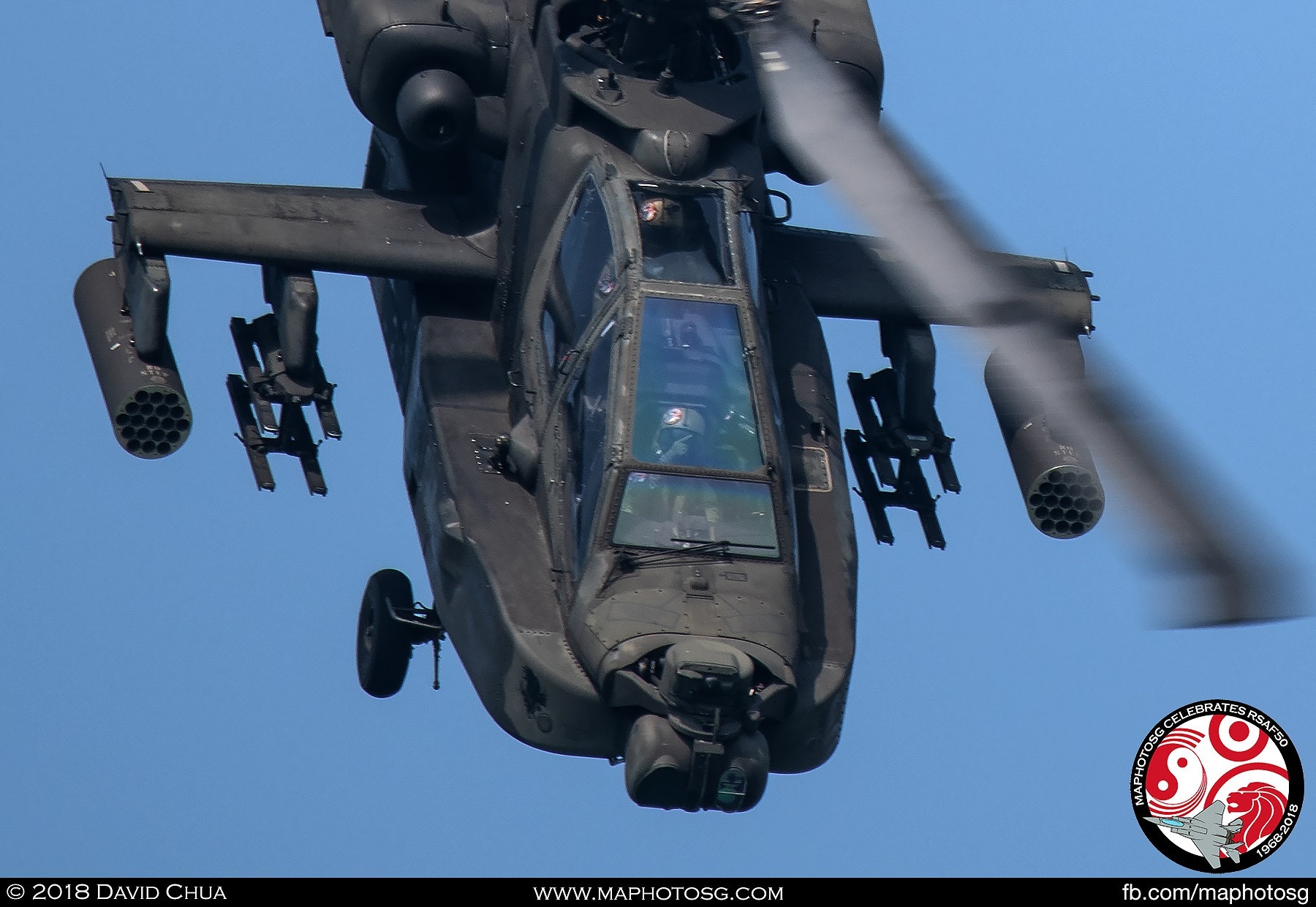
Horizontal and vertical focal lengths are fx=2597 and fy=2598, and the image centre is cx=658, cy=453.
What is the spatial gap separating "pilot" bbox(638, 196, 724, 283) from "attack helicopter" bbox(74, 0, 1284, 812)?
0.9 inches

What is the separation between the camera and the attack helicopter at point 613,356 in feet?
55.8

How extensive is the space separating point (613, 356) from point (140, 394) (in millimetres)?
3951

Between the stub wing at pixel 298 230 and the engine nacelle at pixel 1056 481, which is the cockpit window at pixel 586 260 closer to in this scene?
the stub wing at pixel 298 230

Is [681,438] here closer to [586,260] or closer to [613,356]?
[613,356]

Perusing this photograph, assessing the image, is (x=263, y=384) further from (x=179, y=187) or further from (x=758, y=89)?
(x=758, y=89)

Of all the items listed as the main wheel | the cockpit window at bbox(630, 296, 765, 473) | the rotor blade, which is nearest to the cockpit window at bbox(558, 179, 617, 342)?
the cockpit window at bbox(630, 296, 765, 473)

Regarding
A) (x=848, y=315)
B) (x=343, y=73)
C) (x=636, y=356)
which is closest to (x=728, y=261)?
(x=636, y=356)

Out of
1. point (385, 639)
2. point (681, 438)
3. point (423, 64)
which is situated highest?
point (423, 64)

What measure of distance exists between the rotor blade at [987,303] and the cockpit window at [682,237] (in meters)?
1.90

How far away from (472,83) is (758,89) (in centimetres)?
261

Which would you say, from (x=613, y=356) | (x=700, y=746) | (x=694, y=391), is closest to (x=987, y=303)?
(x=700, y=746)

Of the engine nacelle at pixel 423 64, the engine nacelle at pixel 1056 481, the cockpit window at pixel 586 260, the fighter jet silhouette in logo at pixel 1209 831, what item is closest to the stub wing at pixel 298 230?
the engine nacelle at pixel 423 64

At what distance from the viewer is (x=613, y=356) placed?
18141 millimetres

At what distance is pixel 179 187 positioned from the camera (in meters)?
21.1
